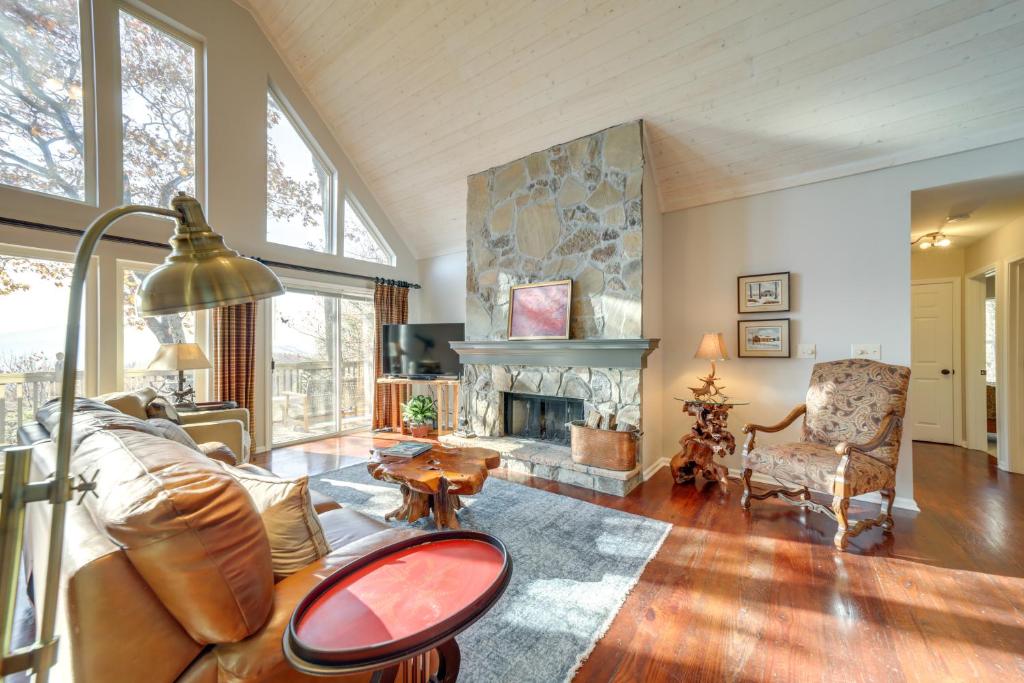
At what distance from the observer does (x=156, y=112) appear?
12.8 ft

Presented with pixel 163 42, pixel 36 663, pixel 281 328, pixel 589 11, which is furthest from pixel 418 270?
pixel 36 663

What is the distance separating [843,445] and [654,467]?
163 cm

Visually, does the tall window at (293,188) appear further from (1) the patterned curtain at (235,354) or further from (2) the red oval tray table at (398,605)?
(2) the red oval tray table at (398,605)

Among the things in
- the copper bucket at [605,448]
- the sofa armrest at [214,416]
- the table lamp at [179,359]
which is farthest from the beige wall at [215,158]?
the copper bucket at [605,448]

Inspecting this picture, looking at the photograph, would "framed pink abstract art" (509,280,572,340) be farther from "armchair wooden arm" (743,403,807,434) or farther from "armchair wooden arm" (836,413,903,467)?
"armchair wooden arm" (836,413,903,467)

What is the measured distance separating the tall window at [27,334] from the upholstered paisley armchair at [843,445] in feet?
18.1

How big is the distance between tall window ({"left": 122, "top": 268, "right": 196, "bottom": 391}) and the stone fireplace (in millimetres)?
2785

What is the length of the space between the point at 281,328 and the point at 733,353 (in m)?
4.81

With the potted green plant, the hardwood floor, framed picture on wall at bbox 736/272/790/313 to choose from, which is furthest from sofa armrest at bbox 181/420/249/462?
framed picture on wall at bbox 736/272/790/313

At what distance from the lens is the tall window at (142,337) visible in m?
3.78

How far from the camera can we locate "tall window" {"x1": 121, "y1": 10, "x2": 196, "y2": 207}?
3.75 m

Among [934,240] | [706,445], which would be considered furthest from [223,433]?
[934,240]

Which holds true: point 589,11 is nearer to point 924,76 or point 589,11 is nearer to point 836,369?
point 924,76

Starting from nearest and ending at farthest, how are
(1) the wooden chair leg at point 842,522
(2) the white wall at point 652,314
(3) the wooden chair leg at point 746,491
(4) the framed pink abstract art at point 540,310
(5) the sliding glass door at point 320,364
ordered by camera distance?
(1) the wooden chair leg at point 842,522
(3) the wooden chair leg at point 746,491
(2) the white wall at point 652,314
(4) the framed pink abstract art at point 540,310
(5) the sliding glass door at point 320,364
